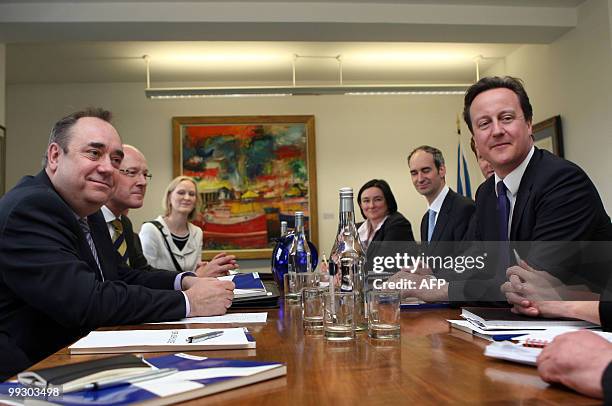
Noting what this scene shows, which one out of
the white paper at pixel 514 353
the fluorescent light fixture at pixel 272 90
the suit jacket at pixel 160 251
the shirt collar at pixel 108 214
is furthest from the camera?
the fluorescent light fixture at pixel 272 90

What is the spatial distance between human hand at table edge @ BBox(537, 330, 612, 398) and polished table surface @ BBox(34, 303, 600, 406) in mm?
15

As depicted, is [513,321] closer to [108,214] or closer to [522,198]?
[522,198]

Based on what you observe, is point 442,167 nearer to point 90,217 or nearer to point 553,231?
point 553,231

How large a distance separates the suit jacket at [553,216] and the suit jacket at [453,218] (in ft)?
3.43

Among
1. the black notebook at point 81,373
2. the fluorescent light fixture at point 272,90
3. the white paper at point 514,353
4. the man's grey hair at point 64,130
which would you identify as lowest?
the white paper at point 514,353

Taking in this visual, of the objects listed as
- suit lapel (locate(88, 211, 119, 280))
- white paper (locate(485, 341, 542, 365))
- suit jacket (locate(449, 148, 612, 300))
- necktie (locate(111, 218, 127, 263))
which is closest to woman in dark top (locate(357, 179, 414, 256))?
necktie (locate(111, 218, 127, 263))

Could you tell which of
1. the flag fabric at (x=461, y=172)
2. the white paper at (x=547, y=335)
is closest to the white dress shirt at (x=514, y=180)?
the white paper at (x=547, y=335)

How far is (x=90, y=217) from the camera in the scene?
76.5 inches

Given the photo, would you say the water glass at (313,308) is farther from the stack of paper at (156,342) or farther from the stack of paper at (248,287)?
the stack of paper at (248,287)

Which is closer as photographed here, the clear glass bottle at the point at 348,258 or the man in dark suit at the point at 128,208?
the clear glass bottle at the point at 348,258

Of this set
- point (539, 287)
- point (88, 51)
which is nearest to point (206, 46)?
point (88, 51)

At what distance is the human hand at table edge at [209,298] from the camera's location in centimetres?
149

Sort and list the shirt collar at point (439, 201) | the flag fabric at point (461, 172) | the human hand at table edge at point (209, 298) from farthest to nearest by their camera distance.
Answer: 1. the flag fabric at point (461, 172)
2. the shirt collar at point (439, 201)
3. the human hand at table edge at point (209, 298)

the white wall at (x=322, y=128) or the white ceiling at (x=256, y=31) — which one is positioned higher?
the white ceiling at (x=256, y=31)
